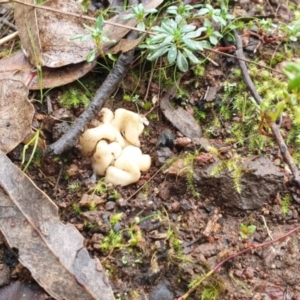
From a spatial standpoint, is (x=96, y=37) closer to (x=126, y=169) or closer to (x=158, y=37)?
(x=158, y=37)

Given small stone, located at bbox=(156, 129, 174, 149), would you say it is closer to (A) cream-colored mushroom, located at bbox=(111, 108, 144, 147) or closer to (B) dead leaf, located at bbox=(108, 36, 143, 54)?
(A) cream-colored mushroom, located at bbox=(111, 108, 144, 147)

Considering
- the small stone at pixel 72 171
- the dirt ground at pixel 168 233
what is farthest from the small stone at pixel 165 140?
the small stone at pixel 72 171

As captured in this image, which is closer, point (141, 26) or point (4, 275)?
point (4, 275)

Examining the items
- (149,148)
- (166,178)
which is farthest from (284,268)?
(149,148)

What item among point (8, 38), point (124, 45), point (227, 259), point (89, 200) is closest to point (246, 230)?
point (227, 259)

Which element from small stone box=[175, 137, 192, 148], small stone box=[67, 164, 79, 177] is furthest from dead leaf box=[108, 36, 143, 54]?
small stone box=[67, 164, 79, 177]

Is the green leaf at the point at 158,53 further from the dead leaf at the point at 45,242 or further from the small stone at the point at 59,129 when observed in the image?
the dead leaf at the point at 45,242

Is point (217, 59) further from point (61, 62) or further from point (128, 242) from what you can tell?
point (128, 242)
